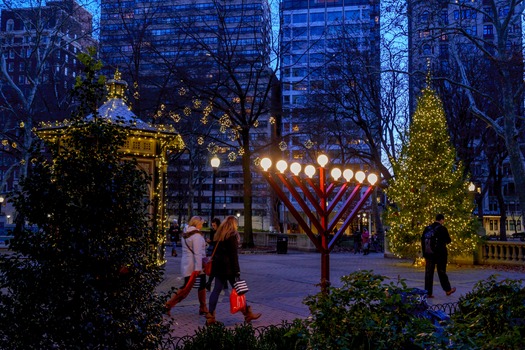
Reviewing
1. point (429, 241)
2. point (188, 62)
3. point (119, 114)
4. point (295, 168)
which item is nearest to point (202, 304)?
point (295, 168)

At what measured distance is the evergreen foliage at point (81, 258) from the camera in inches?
162

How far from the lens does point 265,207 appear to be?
297ft

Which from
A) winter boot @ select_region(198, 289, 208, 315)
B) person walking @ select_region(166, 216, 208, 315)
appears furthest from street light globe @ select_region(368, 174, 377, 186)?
winter boot @ select_region(198, 289, 208, 315)

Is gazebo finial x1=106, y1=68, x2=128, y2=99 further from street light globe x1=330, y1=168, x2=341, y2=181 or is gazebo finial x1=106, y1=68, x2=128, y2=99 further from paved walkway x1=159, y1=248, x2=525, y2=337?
street light globe x1=330, y1=168, x2=341, y2=181

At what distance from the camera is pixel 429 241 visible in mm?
12203

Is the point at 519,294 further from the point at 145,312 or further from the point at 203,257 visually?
the point at 203,257

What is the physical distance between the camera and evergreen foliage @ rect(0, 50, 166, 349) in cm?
411

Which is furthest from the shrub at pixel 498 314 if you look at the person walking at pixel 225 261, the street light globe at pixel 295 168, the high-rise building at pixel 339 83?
the high-rise building at pixel 339 83

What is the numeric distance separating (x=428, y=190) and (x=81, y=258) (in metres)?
20.3

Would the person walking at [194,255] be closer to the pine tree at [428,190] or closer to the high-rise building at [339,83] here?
the high-rise building at [339,83]

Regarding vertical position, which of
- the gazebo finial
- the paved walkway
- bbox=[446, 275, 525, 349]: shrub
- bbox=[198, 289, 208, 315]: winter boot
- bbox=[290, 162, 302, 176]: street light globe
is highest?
the gazebo finial

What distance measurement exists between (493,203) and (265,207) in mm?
37426

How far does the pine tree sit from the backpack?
32.6 ft

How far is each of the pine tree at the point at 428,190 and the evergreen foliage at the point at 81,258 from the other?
63.5 feet
